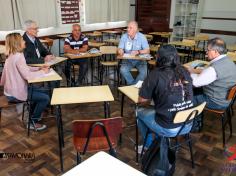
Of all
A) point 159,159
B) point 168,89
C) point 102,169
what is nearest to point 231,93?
point 168,89

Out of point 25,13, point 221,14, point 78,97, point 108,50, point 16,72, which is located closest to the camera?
point 78,97

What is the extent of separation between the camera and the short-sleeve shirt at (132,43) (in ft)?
13.0

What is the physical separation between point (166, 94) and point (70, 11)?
5637 mm

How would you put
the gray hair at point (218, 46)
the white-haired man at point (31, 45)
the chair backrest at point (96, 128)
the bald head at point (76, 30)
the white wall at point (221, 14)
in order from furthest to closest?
the white wall at point (221, 14), the bald head at point (76, 30), the white-haired man at point (31, 45), the gray hair at point (218, 46), the chair backrest at point (96, 128)

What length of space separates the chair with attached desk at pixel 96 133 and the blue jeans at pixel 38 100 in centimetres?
119

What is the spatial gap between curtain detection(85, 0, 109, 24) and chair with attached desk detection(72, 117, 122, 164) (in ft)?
19.4

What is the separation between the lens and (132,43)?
13.0ft

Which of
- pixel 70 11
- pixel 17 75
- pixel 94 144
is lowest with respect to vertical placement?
pixel 94 144

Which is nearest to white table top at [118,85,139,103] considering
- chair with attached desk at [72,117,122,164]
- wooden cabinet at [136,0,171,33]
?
chair with attached desk at [72,117,122,164]

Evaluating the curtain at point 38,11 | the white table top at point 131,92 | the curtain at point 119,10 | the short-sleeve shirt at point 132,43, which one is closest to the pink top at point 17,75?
the white table top at point 131,92

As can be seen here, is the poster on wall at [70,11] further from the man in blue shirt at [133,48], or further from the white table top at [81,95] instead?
the white table top at [81,95]

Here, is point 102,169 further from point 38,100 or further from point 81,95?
point 38,100

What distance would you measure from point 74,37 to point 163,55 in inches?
109

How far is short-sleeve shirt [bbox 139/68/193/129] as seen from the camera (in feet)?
6.18
